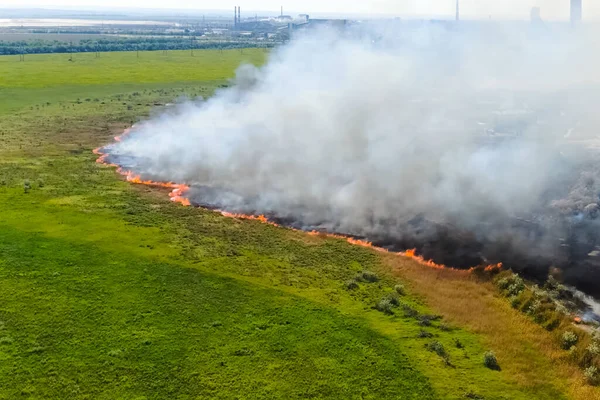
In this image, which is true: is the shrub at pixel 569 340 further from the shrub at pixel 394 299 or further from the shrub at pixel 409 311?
the shrub at pixel 394 299

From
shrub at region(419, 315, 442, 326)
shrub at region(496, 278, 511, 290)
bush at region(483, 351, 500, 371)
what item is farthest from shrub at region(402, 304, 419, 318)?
shrub at region(496, 278, 511, 290)

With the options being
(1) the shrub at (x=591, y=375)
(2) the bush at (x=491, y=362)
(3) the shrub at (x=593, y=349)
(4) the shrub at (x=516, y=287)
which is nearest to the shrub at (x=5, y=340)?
(2) the bush at (x=491, y=362)

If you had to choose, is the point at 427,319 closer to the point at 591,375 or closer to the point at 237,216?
the point at 591,375

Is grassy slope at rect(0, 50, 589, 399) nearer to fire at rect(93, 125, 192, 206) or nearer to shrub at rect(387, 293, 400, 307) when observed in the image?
shrub at rect(387, 293, 400, 307)

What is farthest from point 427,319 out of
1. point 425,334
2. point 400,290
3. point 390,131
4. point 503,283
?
point 390,131

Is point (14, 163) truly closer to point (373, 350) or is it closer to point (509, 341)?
point (373, 350)

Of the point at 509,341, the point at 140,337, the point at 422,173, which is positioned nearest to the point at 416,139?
the point at 422,173
